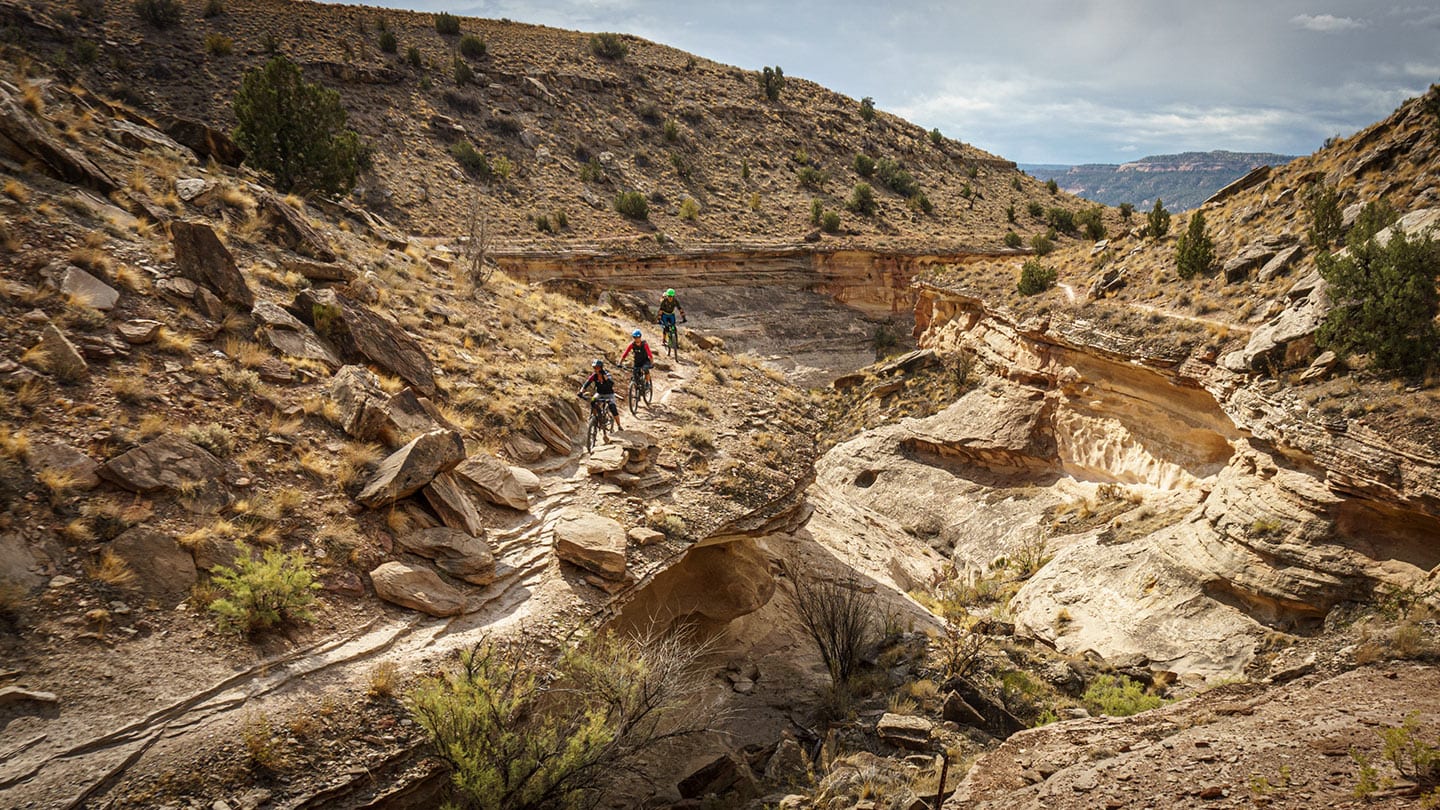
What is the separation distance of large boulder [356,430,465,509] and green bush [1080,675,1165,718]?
12.7 metres

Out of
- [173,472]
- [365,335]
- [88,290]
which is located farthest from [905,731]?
[88,290]

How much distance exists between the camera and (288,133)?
23516 mm

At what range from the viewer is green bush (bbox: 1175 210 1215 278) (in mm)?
21875

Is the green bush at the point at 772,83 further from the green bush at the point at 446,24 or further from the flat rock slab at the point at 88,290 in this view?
the flat rock slab at the point at 88,290

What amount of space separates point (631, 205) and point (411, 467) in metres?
39.0

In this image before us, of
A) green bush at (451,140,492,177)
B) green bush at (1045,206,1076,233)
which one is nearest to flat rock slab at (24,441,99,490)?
green bush at (451,140,492,177)

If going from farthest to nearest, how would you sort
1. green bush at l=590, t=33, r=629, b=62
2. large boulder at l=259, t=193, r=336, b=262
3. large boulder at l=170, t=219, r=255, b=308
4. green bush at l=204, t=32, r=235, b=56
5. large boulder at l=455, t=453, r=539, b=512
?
green bush at l=590, t=33, r=629, b=62 → green bush at l=204, t=32, r=235, b=56 → large boulder at l=259, t=193, r=336, b=262 → large boulder at l=170, t=219, r=255, b=308 → large boulder at l=455, t=453, r=539, b=512

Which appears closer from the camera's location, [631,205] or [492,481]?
[492,481]

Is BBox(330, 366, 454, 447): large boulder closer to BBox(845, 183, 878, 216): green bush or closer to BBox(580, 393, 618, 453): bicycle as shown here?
BBox(580, 393, 618, 453): bicycle

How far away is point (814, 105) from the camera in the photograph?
67625 mm

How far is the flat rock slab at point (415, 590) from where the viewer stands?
29.2 feet

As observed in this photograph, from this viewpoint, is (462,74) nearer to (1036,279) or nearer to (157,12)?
(157,12)

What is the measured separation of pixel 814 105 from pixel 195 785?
232 ft

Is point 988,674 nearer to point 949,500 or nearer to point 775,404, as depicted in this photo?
point 775,404
